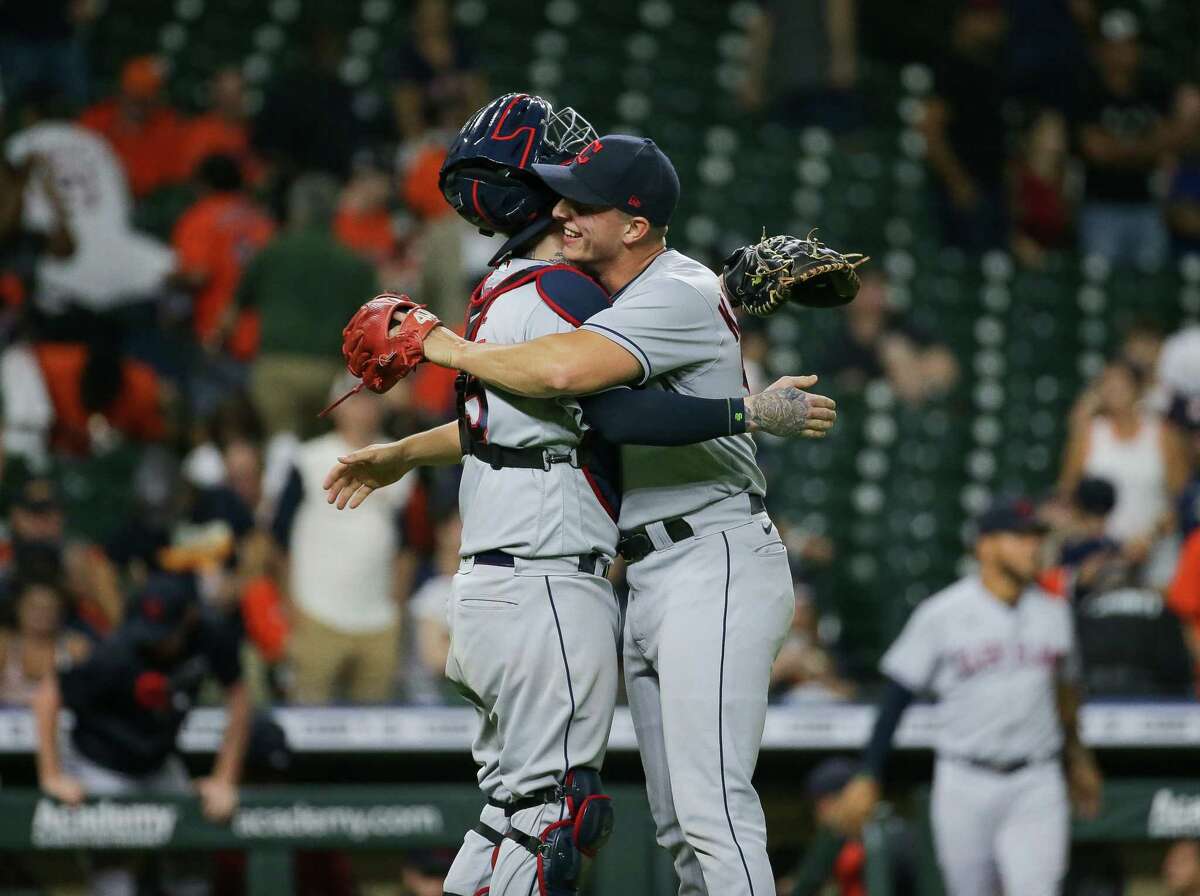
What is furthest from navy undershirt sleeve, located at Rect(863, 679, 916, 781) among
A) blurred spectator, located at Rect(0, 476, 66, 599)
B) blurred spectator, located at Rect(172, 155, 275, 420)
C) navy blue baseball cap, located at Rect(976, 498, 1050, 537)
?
blurred spectator, located at Rect(172, 155, 275, 420)

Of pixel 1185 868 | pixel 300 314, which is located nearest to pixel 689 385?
pixel 1185 868

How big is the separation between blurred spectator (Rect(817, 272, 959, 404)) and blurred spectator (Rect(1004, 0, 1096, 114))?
105 inches

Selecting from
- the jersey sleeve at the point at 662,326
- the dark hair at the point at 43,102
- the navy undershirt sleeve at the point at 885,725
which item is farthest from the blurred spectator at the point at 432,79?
the jersey sleeve at the point at 662,326

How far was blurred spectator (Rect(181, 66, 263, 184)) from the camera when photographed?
998cm

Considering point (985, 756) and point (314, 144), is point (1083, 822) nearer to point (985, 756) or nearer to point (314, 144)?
point (985, 756)

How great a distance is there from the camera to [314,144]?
1004 cm

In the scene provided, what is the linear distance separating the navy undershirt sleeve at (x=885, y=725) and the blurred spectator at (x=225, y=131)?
4.92m

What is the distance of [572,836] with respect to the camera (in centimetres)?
364

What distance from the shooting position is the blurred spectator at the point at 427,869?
20.6 ft

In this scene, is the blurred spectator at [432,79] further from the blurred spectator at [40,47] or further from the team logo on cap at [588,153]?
the team logo on cap at [588,153]

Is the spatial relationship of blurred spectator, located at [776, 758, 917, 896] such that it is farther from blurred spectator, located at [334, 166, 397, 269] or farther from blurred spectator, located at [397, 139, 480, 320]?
blurred spectator, located at [334, 166, 397, 269]

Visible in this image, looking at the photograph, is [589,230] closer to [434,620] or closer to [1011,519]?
[1011,519]

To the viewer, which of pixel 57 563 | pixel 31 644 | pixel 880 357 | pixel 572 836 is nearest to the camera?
pixel 572 836

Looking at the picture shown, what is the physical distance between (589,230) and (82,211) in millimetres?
5693
